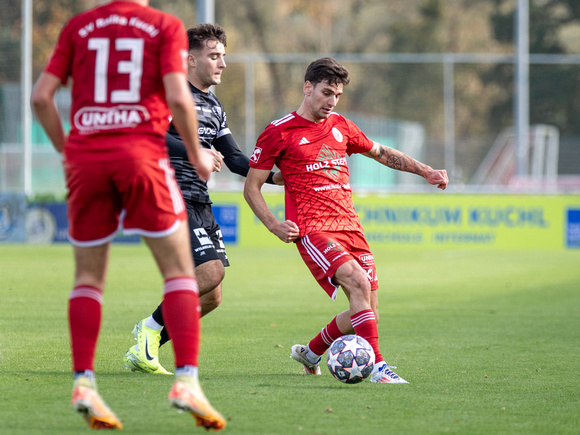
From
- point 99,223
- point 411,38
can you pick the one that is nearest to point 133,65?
point 99,223

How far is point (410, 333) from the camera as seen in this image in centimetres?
857

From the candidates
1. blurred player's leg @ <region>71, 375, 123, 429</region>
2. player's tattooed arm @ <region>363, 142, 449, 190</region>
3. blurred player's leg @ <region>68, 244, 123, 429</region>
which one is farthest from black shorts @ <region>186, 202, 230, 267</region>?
blurred player's leg @ <region>71, 375, 123, 429</region>

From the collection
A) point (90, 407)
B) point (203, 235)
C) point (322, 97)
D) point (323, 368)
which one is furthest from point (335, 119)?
point (90, 407)

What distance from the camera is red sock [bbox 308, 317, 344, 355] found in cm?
644

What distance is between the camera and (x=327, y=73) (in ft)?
20.7

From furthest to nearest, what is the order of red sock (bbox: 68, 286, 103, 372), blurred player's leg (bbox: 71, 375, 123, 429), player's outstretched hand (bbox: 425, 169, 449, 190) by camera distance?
player's outstretched hand (bbox: 425, 169, 449, 190) → red sock (bbox: 68, 286, 103, 372) → blurred player's leg (bbox: 71, 375, 123, 429)

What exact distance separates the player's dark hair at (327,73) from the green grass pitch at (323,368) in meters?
1.96

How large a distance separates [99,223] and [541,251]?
17554 mm

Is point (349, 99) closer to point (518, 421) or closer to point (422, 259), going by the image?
point (422, 259)

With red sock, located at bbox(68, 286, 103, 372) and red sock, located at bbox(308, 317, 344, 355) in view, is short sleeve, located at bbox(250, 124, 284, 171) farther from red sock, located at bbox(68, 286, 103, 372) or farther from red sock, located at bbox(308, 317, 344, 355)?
red sock, located at bbox(68, 286, 103, 372)

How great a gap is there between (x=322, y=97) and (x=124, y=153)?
240cm

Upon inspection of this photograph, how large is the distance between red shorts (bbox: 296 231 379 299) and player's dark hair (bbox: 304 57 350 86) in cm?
102

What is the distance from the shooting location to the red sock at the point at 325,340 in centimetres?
644

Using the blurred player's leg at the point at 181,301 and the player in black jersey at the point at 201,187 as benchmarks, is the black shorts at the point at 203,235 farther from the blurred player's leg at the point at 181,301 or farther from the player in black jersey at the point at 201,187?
the blurred player's leg at the point at 181,301
